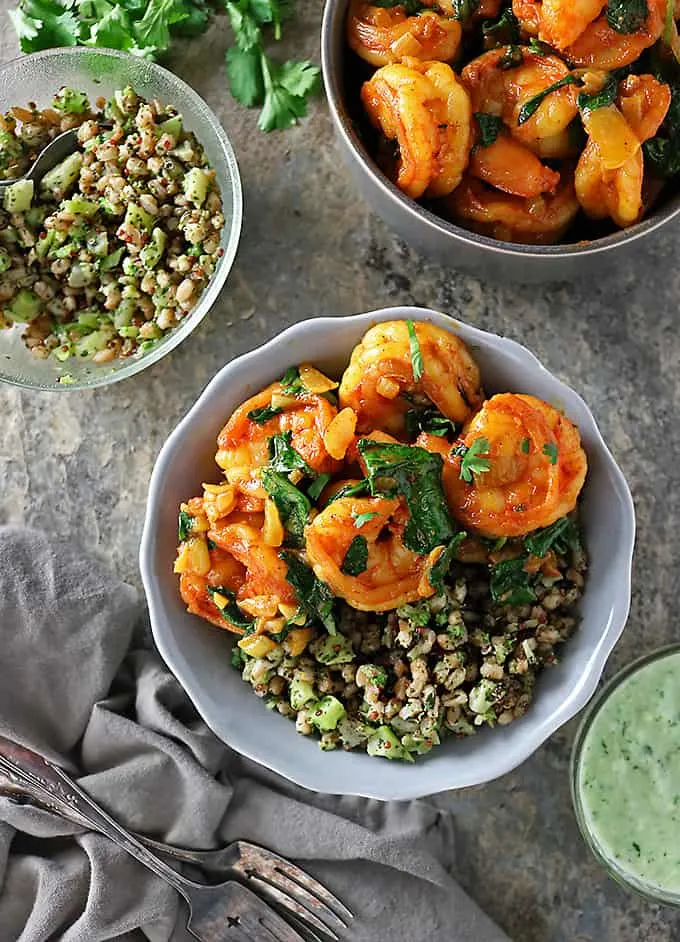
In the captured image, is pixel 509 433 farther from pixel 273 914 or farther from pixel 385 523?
pixel 273 914

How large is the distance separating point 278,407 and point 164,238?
56 cm

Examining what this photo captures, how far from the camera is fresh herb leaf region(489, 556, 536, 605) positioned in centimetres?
206

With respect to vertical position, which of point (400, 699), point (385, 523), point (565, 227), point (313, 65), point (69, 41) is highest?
point (69, 41)

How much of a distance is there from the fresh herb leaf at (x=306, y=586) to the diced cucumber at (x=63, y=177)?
1009 millimetres

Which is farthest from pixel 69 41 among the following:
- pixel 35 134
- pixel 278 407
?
pixel 278 407

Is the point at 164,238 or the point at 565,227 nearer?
the point at 565,227

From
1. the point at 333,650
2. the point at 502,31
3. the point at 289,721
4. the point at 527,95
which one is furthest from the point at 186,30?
the point at 289,721

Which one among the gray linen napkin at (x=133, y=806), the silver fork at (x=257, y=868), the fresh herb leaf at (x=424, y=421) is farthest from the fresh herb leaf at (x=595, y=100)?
the silver fork at (x=257, y=868)

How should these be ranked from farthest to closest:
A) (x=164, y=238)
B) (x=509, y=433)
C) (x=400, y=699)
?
(x=164, y=238) → (x=400, y=699) → (x=509, y=433)

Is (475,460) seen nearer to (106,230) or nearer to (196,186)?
(196,186)

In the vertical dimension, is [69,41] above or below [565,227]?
above

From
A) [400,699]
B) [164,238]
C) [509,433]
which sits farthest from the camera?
[164,238]

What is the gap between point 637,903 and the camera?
8.33 ft

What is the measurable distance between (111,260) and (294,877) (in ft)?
4.65
